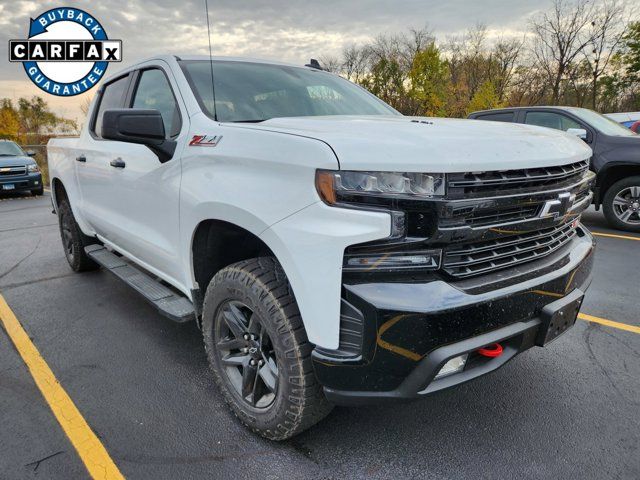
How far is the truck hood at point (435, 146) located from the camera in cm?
166

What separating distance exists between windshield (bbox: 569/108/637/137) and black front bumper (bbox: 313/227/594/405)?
20.4ft

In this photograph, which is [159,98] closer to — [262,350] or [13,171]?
[262,350]

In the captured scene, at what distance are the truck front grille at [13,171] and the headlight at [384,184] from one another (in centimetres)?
1384

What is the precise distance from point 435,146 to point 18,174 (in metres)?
14.1

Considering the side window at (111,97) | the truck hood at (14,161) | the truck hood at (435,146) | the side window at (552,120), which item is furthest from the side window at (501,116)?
the truck hood at (14,161)

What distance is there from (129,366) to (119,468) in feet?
3.33

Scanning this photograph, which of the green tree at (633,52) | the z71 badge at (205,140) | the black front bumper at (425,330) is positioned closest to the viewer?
the black front bumper at (425,330)

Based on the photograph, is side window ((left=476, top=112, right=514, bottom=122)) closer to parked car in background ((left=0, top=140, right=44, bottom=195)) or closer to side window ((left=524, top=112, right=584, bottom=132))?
side window ((left=524, top=112, right=584, bottom=132))

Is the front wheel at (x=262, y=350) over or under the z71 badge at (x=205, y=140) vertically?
under

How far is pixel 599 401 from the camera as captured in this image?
2.55m

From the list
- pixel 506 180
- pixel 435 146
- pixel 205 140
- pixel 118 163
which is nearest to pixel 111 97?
pixel 118 163

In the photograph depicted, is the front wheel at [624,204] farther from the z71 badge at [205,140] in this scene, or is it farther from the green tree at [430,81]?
the green tree at [430,81]

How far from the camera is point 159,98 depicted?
119 inches

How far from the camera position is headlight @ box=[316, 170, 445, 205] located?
166 centimetres
